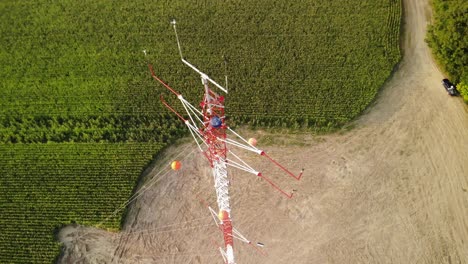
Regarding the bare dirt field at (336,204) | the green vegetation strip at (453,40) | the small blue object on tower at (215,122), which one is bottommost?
the bare dirt field at (336,204)

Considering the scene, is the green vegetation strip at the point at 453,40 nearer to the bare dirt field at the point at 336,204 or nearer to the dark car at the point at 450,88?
the dark car at the point at 450,88

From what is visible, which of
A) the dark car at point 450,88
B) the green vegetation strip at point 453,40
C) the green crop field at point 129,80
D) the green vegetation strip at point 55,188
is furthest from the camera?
the dark car at point 450,88

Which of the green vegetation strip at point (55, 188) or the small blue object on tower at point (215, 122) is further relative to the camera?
the green vegetation strip at point (55, 188)

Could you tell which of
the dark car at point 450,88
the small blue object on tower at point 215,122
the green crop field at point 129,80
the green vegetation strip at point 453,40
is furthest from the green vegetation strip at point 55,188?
the green vegetation strip at point 453,40

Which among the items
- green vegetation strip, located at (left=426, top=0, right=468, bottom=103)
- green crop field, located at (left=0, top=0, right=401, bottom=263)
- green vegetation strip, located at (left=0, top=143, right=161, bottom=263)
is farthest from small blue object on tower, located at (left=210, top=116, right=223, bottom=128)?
green vegetation strip, located at (left=426, top=0, right=468, bottom=103)

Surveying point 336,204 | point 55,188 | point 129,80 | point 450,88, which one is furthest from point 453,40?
point 55,188

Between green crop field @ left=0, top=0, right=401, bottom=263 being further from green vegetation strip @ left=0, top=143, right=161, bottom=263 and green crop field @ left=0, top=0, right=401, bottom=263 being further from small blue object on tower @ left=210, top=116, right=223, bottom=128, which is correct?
small blue object on tower @ left=210, top=116, right=223, bottom=128
